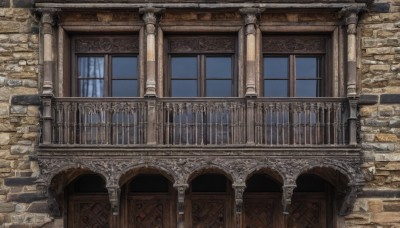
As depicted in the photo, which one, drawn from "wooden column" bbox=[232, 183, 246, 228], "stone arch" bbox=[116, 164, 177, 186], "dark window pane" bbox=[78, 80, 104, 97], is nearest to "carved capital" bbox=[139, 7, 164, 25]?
"dark window pane" bbox=[78, 80, 104, 97]

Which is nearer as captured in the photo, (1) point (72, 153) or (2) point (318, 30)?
(1) point (72, 153)

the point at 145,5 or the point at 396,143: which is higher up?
the point at 145,5

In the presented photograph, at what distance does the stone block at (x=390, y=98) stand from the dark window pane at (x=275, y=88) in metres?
1.56

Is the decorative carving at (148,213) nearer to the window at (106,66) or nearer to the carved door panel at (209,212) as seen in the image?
the carved door panel at (209,212)

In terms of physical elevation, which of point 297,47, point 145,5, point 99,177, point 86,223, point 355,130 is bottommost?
point 86,223

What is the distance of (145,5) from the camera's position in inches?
362

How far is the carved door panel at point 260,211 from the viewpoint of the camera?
379 inches

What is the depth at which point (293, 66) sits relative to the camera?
31.9ft

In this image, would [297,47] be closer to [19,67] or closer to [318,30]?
[318,30]

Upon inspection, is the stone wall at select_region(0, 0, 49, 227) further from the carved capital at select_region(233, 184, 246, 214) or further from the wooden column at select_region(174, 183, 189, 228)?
the carved capital at select_region(233, 184, 246, 214)

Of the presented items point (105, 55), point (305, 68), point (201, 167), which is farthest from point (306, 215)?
point (105, 55)

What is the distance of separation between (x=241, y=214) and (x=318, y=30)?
3315 mm

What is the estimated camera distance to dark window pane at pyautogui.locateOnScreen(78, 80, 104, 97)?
973 centimetres

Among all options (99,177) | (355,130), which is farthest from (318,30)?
(99,177)
